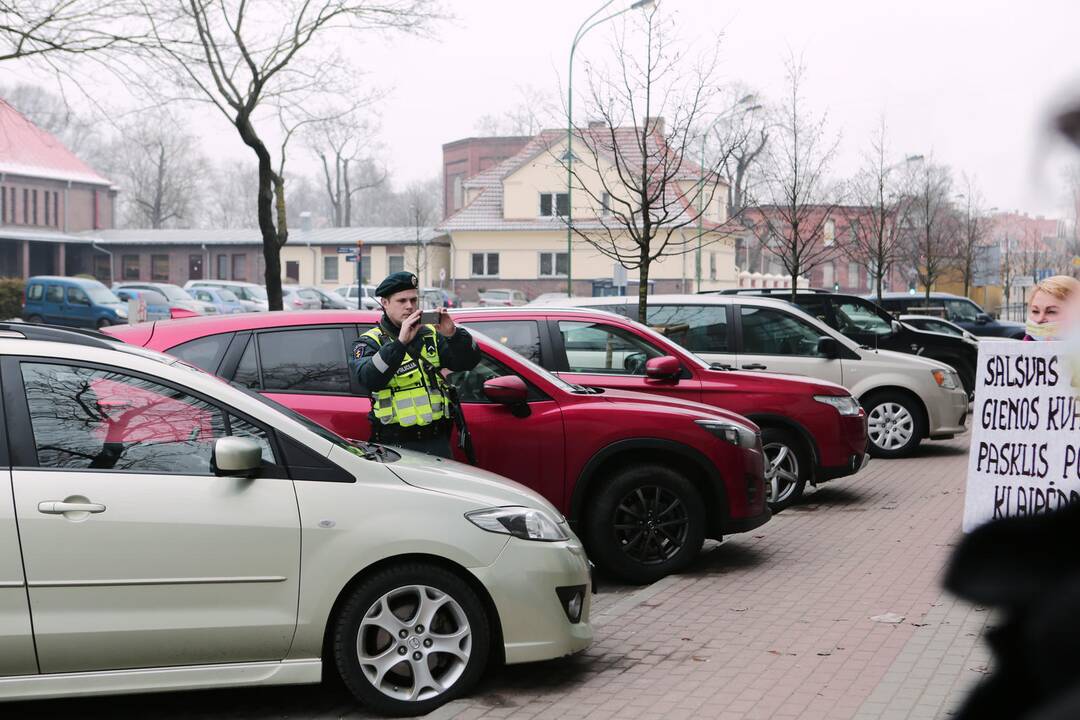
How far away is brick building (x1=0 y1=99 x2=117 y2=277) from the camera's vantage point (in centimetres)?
7144

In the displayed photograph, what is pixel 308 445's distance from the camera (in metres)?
5.27

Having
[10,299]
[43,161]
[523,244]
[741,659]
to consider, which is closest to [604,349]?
[741,659]

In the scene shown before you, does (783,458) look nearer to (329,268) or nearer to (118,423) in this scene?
(118,423)

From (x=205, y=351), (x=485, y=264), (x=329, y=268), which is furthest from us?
(x=329, y=268)

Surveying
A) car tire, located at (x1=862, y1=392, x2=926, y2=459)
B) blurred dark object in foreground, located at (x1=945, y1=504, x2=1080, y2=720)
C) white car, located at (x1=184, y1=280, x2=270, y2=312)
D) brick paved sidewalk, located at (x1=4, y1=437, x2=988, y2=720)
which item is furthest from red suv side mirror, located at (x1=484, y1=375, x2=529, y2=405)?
white car, located at (x1=184, y1=280, x2=270, y2=312)

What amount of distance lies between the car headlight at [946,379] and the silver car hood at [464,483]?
32.1 feet

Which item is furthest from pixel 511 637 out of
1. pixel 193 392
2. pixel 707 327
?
pixel 707 327

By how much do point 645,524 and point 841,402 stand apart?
341 cm

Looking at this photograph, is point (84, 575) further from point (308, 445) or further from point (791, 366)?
point (791, 366)

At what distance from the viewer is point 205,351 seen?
24.7 feet

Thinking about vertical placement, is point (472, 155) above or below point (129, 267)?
above

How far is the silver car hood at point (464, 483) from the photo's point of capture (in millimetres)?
5398

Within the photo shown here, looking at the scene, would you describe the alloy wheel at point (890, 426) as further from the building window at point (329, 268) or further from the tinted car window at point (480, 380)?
the building window at point (329, 268)

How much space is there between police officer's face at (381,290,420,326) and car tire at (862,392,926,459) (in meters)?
8.67
